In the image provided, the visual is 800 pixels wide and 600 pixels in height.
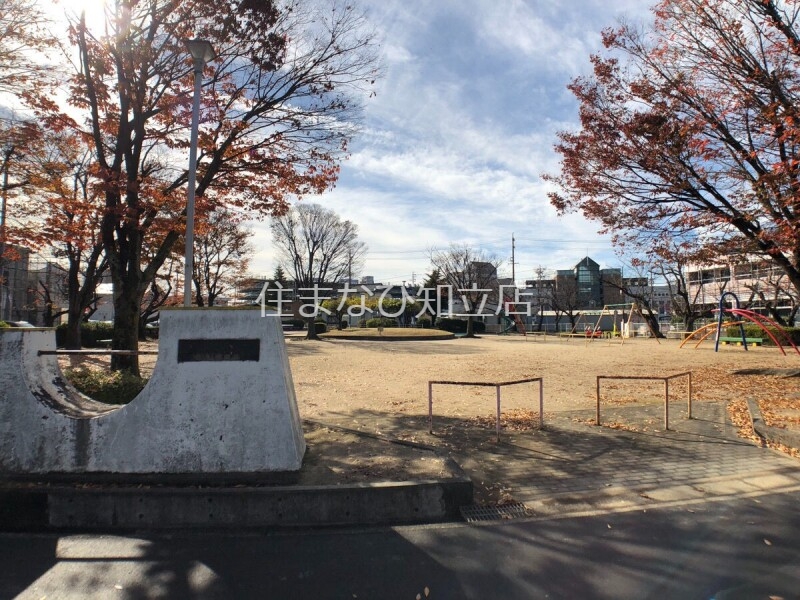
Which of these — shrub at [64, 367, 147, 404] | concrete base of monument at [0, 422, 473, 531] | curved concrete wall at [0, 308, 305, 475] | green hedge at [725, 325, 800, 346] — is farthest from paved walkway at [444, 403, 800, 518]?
green hedge at [725, 325, 800, 346]

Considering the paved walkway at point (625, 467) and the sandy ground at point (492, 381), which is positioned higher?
the paved walkway at point (625, 467)

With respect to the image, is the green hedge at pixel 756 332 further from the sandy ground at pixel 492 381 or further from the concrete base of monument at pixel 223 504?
the concrete base of monument at pixel 223 504

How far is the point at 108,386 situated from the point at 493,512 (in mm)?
5894

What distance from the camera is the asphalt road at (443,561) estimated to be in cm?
303

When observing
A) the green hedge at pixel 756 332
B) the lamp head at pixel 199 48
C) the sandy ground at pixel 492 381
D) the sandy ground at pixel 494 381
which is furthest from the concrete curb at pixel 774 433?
the green hedge at pixel 756 332

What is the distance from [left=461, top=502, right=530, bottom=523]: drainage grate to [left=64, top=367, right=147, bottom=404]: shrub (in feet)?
16.6

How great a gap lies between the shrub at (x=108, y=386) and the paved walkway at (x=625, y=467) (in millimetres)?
4930

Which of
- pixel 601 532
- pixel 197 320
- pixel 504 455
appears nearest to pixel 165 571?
pixel 197 320

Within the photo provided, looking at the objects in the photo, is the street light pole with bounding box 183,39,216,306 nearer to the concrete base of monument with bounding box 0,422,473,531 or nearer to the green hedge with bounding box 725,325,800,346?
the concrete base of monument with bounding box 0,422,473,531

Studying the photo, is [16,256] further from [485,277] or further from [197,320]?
[485,277]

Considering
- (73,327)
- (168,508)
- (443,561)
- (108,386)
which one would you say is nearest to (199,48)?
(108,386)

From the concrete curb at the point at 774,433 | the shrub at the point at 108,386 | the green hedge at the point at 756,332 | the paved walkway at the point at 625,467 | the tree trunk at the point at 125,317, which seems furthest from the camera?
the green hedge at the point at 756,332

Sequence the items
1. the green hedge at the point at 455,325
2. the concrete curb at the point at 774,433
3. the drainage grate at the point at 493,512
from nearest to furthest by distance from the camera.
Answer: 1. the drainage grate at the point at 493,512
2. the concrete curb at the point at 774,433
3. the green hedge at the point at 455,325

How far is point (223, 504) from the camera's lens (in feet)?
13.2
